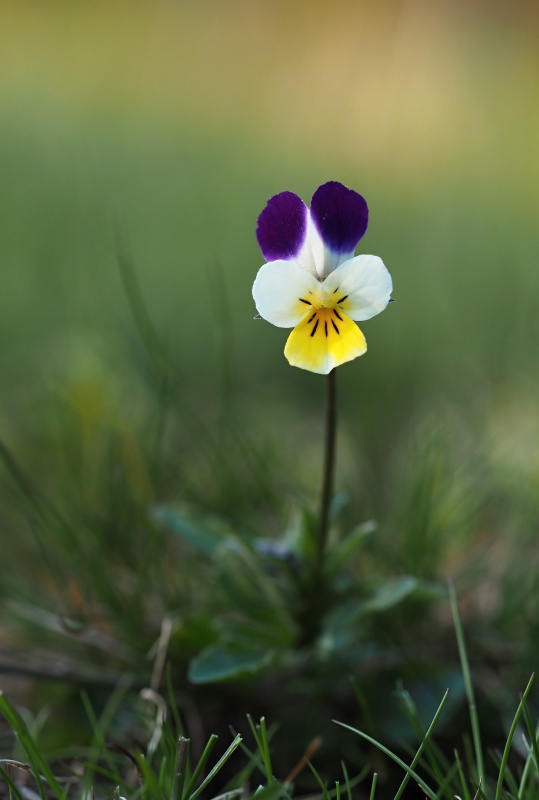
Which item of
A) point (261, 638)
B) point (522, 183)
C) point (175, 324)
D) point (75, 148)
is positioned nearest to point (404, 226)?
point (522, 183)

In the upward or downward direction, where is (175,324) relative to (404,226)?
downward

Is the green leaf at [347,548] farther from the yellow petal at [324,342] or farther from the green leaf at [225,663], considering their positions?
the yellow petal at [324,342]

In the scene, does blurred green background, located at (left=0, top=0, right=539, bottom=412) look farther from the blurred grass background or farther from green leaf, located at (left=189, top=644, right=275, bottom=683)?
green leaf, located at (left=189, top=644, right=275, bottom=683)

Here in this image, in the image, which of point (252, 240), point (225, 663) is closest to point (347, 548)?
point (225, 663)

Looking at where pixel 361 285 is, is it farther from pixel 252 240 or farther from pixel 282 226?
pixel 252 240

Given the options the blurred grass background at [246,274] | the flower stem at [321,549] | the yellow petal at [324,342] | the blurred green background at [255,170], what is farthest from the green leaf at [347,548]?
the blurred green background at [255,170]

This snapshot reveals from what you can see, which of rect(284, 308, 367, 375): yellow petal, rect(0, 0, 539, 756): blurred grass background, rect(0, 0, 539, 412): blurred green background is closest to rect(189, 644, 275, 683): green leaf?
rect(0, 0, 539, 756): blurred grass background

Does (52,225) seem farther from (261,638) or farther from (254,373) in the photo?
(261,638)
